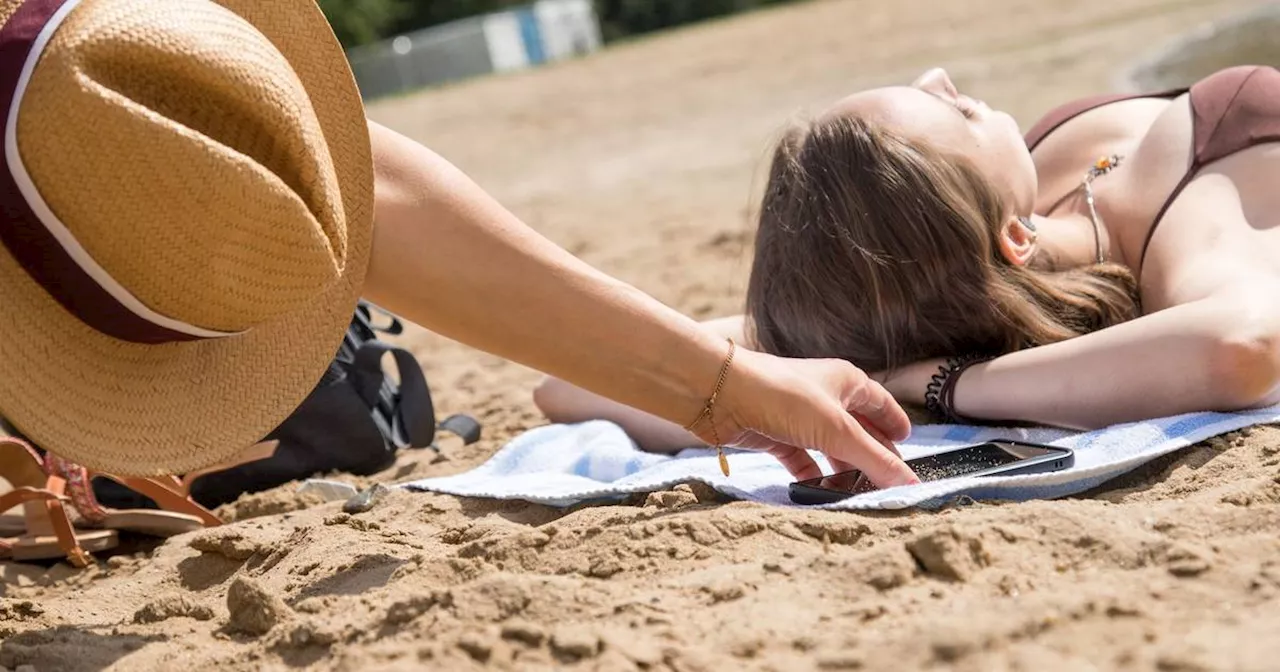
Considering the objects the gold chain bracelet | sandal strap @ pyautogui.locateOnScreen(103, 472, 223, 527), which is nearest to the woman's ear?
the gold chain bracelet

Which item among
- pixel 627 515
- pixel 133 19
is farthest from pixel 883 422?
pixel 133 19

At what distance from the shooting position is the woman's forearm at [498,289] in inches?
87.0

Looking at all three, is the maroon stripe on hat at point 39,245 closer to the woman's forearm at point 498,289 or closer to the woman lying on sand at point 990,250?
the woman's forearm at point 498,289

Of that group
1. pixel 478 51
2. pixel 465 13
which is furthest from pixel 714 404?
pixel 465 13

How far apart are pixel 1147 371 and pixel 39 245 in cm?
201

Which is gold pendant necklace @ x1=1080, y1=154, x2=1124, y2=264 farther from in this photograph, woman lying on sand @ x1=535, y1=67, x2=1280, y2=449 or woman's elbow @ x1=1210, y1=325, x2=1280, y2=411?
woman's elbow @ x1=1210, y1=325, x2=1280, y2=411

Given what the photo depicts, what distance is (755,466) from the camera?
2879mm

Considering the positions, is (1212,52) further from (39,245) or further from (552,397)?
(39,245)

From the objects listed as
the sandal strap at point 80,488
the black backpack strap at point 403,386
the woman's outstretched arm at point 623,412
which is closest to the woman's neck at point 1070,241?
the woman's outstretched arm at point 623,412

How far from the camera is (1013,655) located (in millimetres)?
1614

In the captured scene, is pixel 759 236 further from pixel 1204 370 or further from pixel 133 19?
pixel 133 19

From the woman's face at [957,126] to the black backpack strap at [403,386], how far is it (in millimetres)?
1216

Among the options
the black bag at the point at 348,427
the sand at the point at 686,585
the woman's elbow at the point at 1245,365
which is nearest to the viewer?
the sand at the point at 686,585

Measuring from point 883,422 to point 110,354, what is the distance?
4.49ft
